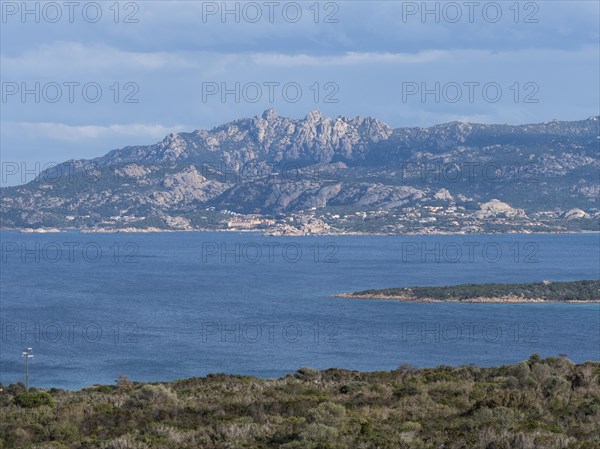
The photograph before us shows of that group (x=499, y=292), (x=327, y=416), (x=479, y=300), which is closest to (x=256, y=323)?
(x=479, y=300)

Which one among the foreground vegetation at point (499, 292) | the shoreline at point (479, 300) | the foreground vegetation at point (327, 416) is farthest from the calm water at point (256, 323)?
the foreground vegetation at point (327, 416)

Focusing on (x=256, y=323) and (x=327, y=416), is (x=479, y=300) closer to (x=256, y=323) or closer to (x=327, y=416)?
(x=256, y=323)

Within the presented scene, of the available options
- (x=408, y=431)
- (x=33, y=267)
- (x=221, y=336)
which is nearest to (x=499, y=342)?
(x=221, y=336)

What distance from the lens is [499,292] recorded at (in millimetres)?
111938

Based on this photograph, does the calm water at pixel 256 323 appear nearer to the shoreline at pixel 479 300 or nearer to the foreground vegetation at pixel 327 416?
the shoreline at pixel 479 300

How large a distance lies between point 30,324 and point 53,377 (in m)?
29.2

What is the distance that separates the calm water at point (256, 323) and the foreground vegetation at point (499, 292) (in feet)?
11.5

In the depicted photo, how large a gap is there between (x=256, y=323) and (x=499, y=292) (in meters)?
34.6

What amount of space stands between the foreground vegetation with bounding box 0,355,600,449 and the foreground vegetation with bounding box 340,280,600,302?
3300 inches

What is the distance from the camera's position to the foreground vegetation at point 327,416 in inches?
648

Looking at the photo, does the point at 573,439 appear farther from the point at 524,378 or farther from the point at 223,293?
the point at 223,293

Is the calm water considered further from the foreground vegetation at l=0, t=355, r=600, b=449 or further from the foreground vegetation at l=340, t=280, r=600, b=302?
the foreground vegetation at l=0, t=355, r=600, b=449

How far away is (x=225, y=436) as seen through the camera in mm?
17281

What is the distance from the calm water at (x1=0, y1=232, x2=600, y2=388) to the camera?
67125 millimetres
